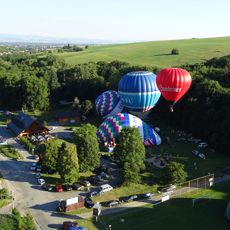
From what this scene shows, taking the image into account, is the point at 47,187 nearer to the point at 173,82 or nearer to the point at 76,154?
the point at 76,154

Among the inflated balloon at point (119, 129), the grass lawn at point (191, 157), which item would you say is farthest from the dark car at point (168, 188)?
the inflated balloon at point (119, 129)

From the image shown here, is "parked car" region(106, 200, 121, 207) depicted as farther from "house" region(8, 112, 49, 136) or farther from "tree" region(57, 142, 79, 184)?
"house" region(8, 112, 49, 136)

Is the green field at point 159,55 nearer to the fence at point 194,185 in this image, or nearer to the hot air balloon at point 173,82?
the hot air balloon at point 173,82

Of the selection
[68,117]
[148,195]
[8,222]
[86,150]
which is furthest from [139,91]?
[8,222]

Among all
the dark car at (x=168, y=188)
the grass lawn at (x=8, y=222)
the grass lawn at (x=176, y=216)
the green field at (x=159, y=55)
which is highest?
the green field at (x=159, y=55)

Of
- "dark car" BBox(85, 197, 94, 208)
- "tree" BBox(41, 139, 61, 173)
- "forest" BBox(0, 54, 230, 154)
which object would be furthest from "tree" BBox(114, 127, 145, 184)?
"forest" BBox(0, 54, 230, 154)
